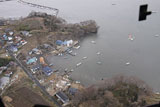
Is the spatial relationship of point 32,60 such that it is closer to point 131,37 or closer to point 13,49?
point 13,49

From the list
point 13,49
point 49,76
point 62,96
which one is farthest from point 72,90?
point 13,49

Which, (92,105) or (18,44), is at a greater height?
(18,44)

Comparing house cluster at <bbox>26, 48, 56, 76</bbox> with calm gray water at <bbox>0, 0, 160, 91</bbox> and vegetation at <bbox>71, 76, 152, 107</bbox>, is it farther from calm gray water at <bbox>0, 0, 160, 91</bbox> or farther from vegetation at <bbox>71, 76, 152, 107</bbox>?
vegetation at <bbox>71, 76, 152, 107</bbox>

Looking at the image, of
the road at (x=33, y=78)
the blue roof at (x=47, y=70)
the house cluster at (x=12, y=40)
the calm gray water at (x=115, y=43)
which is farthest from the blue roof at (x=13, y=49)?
the blue roof at (x=47, y=70)

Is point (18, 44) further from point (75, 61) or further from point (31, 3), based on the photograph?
point (31, 3)

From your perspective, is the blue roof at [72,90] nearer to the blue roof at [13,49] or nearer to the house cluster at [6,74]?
the house cluster at [6,74]

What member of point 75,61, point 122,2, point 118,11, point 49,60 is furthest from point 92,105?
point 122,2
